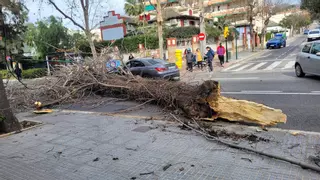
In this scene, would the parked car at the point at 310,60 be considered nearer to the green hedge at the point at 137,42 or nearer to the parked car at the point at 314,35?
the green hedge at the point at 137,42

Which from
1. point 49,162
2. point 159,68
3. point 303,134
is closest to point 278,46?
point 159,68

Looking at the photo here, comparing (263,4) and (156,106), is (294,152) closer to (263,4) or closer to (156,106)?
(156,106)

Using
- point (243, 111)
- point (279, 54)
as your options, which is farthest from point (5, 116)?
point (279, 54)

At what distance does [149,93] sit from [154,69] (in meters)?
4.65

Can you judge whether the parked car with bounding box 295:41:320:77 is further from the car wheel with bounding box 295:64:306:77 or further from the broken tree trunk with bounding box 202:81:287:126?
the broken tree trunk with bounding box 202:81:287:126

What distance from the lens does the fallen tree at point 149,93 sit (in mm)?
5922

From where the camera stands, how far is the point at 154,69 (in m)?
13.2

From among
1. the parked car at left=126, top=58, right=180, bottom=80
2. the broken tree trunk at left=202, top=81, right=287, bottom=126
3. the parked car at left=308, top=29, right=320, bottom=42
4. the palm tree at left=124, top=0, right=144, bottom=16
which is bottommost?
the broken tree trunk at left=202, top=81, right=287, bottom=126

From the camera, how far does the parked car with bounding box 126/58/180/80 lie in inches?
518

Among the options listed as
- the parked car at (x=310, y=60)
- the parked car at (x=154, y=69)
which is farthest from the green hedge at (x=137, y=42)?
the parked car at (x=310, y=60)

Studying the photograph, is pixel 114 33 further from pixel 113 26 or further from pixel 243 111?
pixel 243 111

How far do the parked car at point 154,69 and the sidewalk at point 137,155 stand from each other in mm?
6686

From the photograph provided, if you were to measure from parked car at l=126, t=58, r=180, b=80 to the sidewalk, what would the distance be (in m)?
6.69

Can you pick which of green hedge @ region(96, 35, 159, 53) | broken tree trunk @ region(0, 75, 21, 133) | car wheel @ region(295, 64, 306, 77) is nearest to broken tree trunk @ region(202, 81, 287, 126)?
broken tree trunk @ region(0, 75, 21, 133)
